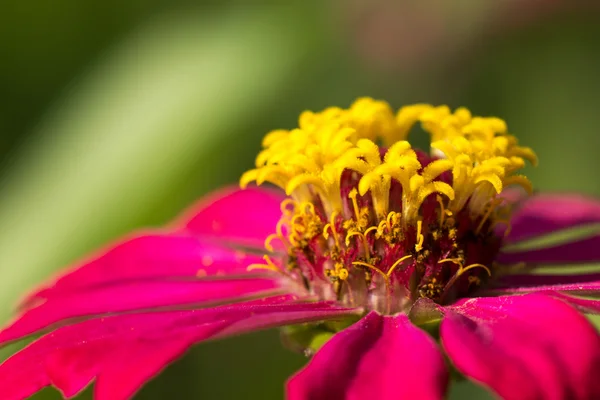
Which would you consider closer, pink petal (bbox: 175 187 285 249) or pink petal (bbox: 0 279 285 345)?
pink petal (bbox: 0 279 285 345)

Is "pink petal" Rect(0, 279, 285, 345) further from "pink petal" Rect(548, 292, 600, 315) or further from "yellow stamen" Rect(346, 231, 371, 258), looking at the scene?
"pink petal" Rect(548, 292, 600, 315)

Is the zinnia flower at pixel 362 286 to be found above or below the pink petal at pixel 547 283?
above

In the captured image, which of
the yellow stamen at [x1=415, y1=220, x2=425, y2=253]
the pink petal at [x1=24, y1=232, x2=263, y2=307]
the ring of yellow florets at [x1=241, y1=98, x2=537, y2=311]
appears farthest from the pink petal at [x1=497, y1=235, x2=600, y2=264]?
the pink petal at [x1=24, y1=232, x2=263, y2=307]

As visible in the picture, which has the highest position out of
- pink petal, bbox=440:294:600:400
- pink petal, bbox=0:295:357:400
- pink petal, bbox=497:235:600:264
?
pink petal, bbox=0:295:357:400

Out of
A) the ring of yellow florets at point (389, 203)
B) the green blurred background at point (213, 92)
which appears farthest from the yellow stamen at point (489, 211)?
the green blurred background at point (213, 92)

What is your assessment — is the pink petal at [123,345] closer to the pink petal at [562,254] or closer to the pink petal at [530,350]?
the pink petal at [530,350]

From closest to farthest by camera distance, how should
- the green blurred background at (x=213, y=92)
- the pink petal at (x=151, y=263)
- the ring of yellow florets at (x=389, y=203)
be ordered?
the ring of yellow florets at (x=389, y=203) → the pink petal at (x=151, y=263) → the green blurred background at (x=213, y=92)
